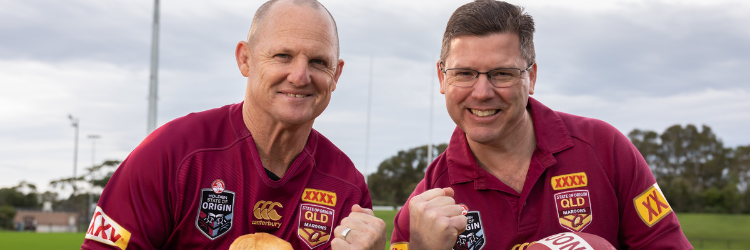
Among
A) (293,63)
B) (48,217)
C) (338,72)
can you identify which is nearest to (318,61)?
(293,63)

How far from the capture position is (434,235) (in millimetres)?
3262

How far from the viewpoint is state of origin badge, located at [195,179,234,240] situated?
129 inches

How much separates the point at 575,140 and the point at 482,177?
0.65 metres

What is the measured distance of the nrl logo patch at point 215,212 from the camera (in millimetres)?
3281

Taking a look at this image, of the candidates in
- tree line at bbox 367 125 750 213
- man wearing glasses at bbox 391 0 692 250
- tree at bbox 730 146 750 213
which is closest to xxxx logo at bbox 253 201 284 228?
man wearing glasses at bbox 391 0 692 250

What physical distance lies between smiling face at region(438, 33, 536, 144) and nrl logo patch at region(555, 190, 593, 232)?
1.79 ft

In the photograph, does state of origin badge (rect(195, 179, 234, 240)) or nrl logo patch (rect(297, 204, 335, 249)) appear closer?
state of origin badge (rect(195, 179, 234, 240))

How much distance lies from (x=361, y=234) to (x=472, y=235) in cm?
108

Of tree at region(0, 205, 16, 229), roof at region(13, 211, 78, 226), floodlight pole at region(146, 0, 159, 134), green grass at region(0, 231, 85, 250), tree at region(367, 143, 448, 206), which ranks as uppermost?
floodlight pole at region(146, 0, 159, 134)

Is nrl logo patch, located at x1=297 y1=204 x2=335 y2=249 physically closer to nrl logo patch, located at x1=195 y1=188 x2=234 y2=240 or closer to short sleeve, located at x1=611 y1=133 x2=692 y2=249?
nrl logo patch, located at x1=195 y1=188 x2=234 y2=240

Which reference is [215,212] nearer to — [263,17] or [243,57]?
[243,57]

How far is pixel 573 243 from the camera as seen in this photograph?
3223mm

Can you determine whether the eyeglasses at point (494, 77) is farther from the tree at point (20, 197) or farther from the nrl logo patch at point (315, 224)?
the tree at point (20, 197)

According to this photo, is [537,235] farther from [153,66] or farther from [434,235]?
[153,66]
